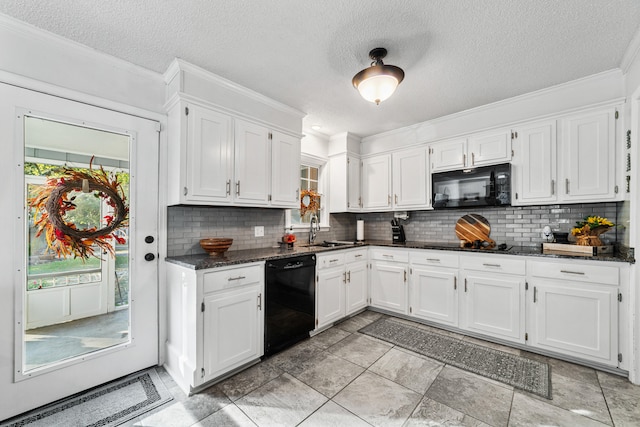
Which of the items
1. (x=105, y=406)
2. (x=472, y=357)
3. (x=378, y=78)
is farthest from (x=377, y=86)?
(x=105, y=406)

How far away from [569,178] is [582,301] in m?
1.14

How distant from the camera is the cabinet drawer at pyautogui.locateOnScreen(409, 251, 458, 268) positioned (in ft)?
10.1

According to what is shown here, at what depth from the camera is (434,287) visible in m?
3.20

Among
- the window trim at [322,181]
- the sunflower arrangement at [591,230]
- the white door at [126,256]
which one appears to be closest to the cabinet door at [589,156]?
the sunflower arrangement at [591,230]

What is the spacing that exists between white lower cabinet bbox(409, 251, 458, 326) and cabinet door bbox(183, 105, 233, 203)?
231 centimetres

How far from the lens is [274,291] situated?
2.56 m

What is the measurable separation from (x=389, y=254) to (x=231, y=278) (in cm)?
209

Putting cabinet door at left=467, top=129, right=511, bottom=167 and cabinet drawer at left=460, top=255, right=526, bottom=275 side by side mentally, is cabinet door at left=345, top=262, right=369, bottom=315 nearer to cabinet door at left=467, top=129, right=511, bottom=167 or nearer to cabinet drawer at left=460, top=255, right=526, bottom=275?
cabinet drawer at left=460, top=255, right=526, bottom=275

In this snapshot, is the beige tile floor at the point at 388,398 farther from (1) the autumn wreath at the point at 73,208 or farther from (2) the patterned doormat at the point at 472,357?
(1) the autumn wreath at the point at 73,208

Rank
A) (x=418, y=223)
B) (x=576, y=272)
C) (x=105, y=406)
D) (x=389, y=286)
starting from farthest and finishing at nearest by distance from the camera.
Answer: (x=418, y=223) < (x=389, y=286) < (x=576, y=272) < (x=105, y=406)

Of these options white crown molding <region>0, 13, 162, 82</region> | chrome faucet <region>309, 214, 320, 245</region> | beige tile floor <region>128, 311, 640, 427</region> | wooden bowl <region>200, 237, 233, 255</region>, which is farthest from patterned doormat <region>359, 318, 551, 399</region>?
white crown molding <region>0, 13, 162, 82</region>

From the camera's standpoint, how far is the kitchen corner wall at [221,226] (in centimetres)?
253

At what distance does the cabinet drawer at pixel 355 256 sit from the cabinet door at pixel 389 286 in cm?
19

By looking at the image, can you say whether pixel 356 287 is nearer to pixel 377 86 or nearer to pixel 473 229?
pixel 473 229
